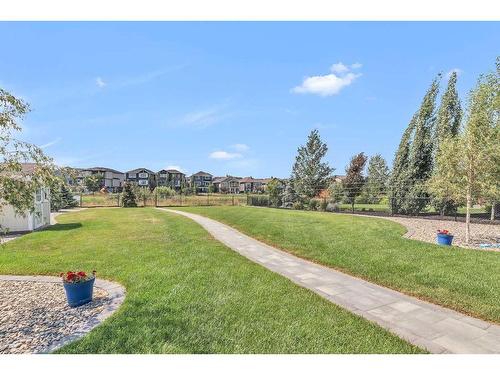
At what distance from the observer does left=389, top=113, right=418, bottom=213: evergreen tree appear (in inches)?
810

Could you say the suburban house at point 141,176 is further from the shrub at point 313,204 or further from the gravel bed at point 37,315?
the gravel bed at point 37,315

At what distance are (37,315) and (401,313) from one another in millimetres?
5775

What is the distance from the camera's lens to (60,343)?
363 cm

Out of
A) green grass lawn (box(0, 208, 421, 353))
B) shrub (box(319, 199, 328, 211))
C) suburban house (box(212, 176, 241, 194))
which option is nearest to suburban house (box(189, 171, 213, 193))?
suburban house (box(212, 176, 241, 194))

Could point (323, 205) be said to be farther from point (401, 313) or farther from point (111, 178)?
point (111, 178)

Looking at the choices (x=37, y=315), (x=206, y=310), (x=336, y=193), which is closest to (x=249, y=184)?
(x=336, y=193)

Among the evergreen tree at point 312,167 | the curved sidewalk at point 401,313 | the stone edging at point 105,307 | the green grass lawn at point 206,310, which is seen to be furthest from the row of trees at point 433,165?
the stone edging at point 105,307

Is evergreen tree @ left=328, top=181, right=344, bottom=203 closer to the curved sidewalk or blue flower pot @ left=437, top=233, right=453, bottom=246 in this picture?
blue flower pot @ left=437, top=233, right=453, bottom=246

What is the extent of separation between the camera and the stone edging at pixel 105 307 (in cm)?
371

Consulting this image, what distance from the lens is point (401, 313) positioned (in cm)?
457

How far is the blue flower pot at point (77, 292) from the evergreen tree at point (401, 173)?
20.4 m

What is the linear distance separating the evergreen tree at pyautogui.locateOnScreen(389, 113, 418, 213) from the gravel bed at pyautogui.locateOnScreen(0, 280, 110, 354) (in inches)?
791

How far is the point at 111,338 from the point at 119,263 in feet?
13.5

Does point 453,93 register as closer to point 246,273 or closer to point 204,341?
point 246,273
